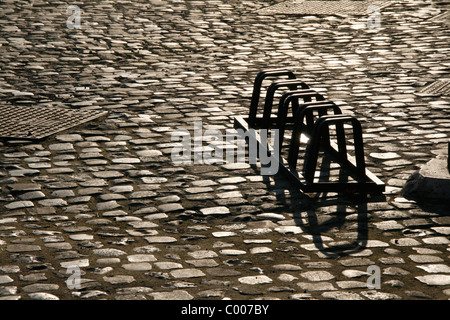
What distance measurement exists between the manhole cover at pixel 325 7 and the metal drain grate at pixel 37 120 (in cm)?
708

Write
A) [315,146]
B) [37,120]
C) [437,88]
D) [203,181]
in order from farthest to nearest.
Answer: [437,88], [37,120], [203,181], [315,146]

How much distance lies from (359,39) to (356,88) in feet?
10.1

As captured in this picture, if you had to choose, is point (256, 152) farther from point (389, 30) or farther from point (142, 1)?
point (142, 1)

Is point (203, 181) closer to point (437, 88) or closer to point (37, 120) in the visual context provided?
point (37, 120)

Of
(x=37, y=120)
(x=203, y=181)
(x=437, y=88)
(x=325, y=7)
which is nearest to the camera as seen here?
(x=203, y=181)

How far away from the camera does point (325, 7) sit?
16031 mm

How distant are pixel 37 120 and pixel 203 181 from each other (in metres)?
2.84

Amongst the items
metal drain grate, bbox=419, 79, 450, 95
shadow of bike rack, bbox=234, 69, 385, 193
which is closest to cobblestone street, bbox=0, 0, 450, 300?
shadow of bike rack, bbox=234, 69, 385, 193

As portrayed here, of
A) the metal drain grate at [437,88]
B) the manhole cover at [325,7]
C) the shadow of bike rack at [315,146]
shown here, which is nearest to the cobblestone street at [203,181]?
the shadow of bike rack at [315,146]

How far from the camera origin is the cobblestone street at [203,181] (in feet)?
17.8

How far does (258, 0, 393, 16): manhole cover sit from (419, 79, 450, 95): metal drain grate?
4.98m

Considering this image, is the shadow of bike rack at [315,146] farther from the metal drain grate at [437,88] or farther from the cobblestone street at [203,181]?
the metal drain grate at [437,88]

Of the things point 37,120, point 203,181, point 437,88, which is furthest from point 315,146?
point 437,88

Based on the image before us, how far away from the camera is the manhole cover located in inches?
612
